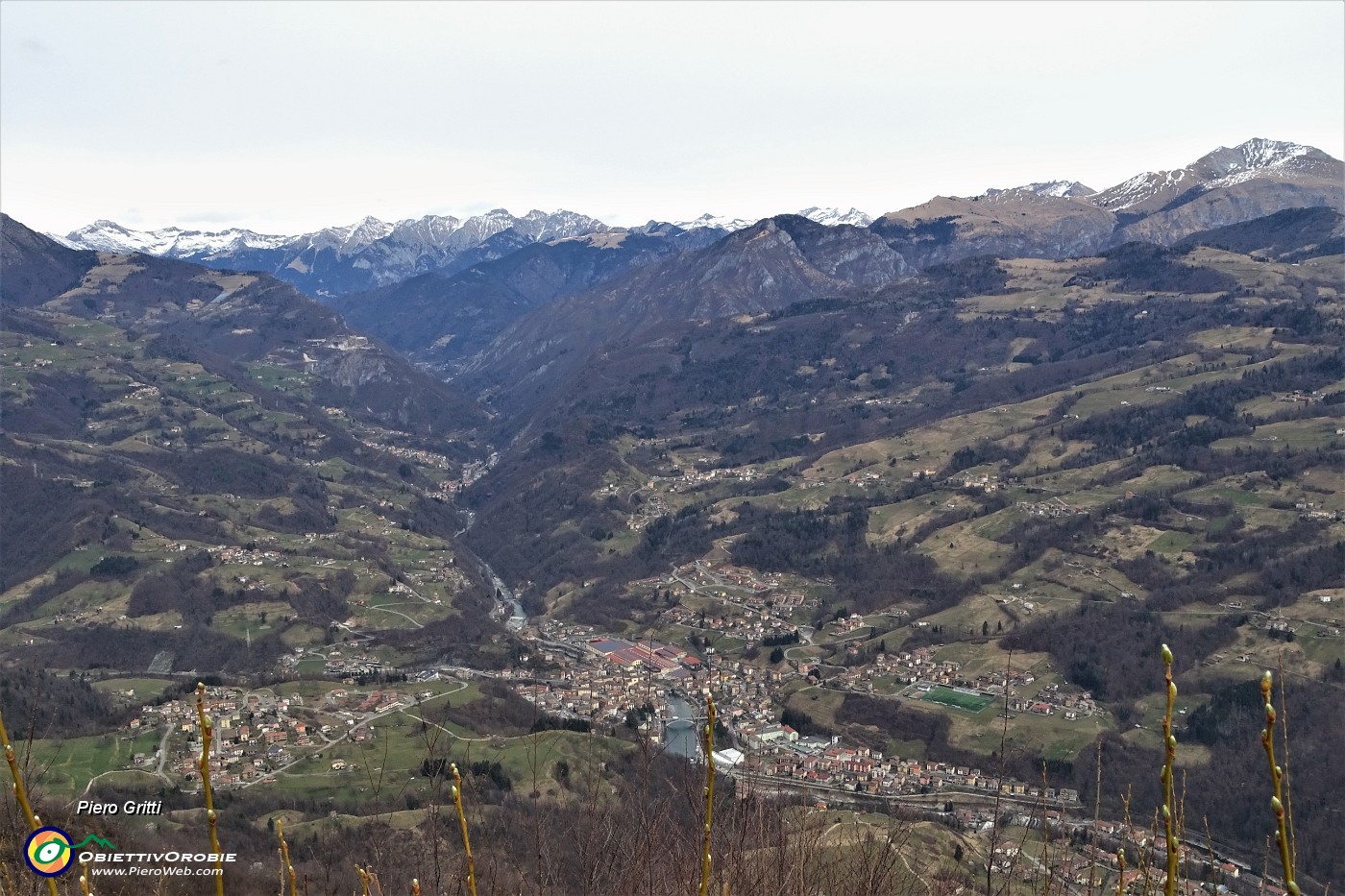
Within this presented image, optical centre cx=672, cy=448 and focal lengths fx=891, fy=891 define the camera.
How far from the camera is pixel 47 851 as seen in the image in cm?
554

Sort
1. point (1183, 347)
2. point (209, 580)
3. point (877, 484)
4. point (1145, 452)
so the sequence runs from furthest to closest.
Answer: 1. point (1183, 347)
2. point (877, 484)
3. point (1145, 452)
4. point (209, 580)

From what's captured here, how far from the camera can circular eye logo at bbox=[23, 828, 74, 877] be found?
17.3ft

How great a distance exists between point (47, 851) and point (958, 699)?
75.5 metres

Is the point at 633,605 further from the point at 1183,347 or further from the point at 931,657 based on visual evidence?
the point at 1183,347

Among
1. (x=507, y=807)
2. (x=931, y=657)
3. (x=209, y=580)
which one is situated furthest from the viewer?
(x=209, y=580)

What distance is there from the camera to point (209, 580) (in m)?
100

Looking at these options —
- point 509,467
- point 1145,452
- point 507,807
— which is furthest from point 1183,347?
point 507,807

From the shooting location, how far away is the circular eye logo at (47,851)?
5.27m

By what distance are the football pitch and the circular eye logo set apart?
242 feet

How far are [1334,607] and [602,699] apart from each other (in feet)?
204

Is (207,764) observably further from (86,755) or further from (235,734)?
(235,734)

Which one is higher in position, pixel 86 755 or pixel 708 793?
pixel 708 793

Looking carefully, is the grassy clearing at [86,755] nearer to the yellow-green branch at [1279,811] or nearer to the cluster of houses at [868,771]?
the cluster of houses at [868,771]

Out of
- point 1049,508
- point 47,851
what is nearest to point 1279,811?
point 47,851
